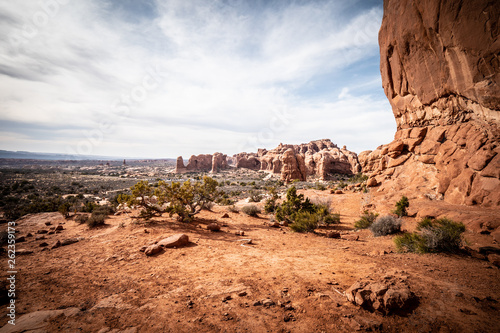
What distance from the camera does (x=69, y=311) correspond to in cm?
338

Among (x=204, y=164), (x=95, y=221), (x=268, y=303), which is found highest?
(x=204, y=164)

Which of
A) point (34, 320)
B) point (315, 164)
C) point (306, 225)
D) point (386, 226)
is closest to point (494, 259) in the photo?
point (386, 226)

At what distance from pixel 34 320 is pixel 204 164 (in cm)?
7793

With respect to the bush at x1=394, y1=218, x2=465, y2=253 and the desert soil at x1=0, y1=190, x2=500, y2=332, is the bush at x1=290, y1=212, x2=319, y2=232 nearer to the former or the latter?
the desert soil at x1=0, y1=190, x2=500, y2=332

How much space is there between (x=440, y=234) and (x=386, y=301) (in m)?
4.09

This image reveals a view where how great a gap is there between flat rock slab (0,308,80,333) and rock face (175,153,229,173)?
6801 centimetres

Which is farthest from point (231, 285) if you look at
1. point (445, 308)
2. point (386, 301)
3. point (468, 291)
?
Result: point (468, 291)

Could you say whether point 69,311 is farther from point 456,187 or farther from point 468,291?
A: point 456,187

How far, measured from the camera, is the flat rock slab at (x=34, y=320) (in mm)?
2914

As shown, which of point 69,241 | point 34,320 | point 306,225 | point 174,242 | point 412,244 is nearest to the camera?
point 34,320

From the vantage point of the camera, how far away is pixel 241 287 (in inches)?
156

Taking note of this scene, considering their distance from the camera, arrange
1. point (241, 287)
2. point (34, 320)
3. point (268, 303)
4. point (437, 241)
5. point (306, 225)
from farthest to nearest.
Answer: point (306, 225) < point (437, 241) < point (241, 287) < point (268, 303) < point (34, 320)

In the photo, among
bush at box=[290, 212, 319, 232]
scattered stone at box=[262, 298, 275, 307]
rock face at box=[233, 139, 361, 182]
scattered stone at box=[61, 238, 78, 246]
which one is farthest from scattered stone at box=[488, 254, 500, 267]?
rock face at box=[233, 139, 361, 182]

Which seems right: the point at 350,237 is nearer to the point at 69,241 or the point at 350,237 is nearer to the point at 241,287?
Answer: the point at 241,287
